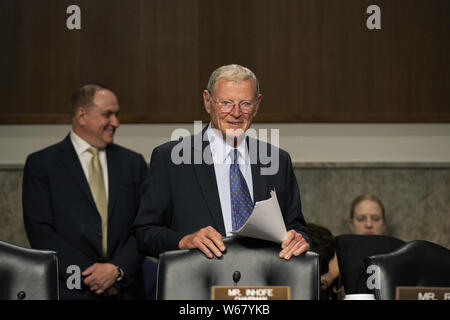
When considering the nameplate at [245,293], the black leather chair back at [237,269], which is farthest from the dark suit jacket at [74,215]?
the nameplate at [245,293]

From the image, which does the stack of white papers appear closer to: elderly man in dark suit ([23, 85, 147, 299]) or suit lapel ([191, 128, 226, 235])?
suit lapel ([191, 128, 226, 235])

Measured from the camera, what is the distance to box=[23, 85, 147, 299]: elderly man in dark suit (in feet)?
11.6

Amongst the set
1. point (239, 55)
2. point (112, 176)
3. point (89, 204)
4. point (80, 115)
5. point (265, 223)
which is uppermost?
point (239, 55)

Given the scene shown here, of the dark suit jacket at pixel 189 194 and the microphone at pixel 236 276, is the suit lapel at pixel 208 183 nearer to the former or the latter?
the dark suit jacket at pixel 189 194

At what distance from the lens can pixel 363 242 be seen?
2.85 metres

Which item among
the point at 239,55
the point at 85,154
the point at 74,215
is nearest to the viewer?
the point at 74,215

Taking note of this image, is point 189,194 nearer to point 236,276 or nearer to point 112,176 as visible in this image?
point 236,276

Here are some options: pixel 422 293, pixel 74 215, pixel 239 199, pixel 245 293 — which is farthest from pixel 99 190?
pixel 422 293

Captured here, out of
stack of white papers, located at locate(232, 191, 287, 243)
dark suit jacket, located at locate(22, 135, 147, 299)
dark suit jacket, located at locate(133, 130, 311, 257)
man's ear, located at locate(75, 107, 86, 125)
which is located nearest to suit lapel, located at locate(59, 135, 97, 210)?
dark suit jacket, located at locate(22, 135, 147, 299)

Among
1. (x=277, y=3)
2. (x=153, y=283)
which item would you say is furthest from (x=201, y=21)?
(x=153, y=283)

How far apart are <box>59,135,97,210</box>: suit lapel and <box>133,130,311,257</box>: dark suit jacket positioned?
1.08 m

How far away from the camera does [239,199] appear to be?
8.72 feet

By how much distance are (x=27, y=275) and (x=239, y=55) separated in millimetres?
3137
